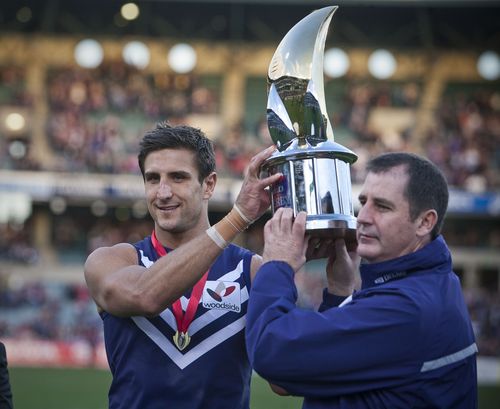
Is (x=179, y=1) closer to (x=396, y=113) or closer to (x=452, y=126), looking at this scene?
(x=396, y=113)

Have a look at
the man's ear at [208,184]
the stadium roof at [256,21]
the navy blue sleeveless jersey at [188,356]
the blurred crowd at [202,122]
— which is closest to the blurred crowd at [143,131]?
the blurred crowd at [202,122]

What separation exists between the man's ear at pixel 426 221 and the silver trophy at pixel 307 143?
0.31 m

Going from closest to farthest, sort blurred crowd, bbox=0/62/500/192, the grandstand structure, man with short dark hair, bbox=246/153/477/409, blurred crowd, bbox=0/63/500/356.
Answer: man with short dark hair, bbox=246/153/477/409
blurred crowd, bbox=0/63/500/356
the grandstand structure
blurred crowd, bbox=0/62/500/192

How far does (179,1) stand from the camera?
92.8ft

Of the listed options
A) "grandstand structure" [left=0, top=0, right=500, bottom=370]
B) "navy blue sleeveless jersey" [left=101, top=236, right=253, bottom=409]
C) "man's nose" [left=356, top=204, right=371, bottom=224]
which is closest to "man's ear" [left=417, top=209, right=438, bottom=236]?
"man's nose" [left=356, top=204, right=371, bottom=224]

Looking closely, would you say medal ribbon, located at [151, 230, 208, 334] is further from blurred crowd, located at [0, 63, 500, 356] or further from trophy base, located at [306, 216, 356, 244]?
blurred crowd, located at [0, 63, 500, 356]

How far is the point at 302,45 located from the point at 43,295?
20.5 meters

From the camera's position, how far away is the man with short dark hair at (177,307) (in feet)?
11.5

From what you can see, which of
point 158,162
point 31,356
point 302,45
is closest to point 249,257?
point 158,162

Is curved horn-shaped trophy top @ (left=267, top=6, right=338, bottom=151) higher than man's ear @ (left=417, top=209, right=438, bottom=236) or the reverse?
higher

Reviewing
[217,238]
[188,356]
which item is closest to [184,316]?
[188,356]

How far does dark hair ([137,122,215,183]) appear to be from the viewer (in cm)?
369

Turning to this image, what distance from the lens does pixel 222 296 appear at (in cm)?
373

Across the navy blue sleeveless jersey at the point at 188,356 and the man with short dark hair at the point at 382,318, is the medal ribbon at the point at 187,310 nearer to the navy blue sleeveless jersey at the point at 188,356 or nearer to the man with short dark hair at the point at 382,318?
the navy blue sleeveless jersey at the point at 188,356
